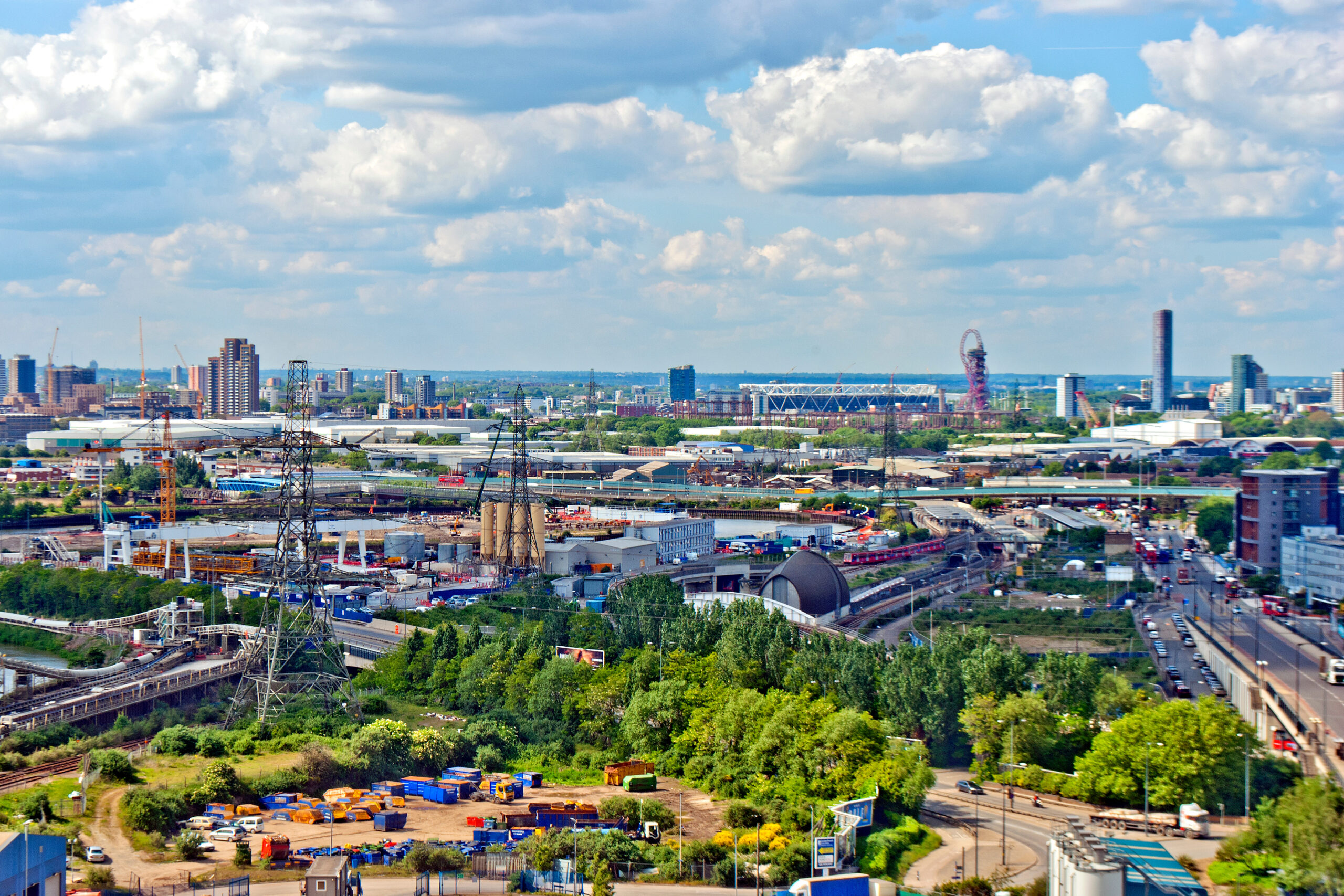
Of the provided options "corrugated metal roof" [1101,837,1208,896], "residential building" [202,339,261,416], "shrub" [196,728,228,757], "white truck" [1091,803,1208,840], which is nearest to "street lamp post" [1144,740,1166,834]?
"white truck" [1091,803,1208,840]

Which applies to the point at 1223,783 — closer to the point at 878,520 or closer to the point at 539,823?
the point at 539,823

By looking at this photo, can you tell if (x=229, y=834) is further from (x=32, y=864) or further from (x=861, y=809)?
(x=861, y=809)

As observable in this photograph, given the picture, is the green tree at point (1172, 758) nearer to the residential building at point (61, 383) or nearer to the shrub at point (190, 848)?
the shrub at point (190, 848)

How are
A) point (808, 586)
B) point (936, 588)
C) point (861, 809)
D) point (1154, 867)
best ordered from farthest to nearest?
point (936, 588) < point (808, 586) < point (861, 809) < point (1154, 867)

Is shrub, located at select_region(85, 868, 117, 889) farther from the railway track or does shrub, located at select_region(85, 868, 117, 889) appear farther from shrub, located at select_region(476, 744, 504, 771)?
shrub, located at select_region(476, 744, 504, 771)

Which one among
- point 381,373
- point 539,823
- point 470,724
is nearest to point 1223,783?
point 539,823

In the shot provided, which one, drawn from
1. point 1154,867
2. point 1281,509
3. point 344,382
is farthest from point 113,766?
point 344,382
